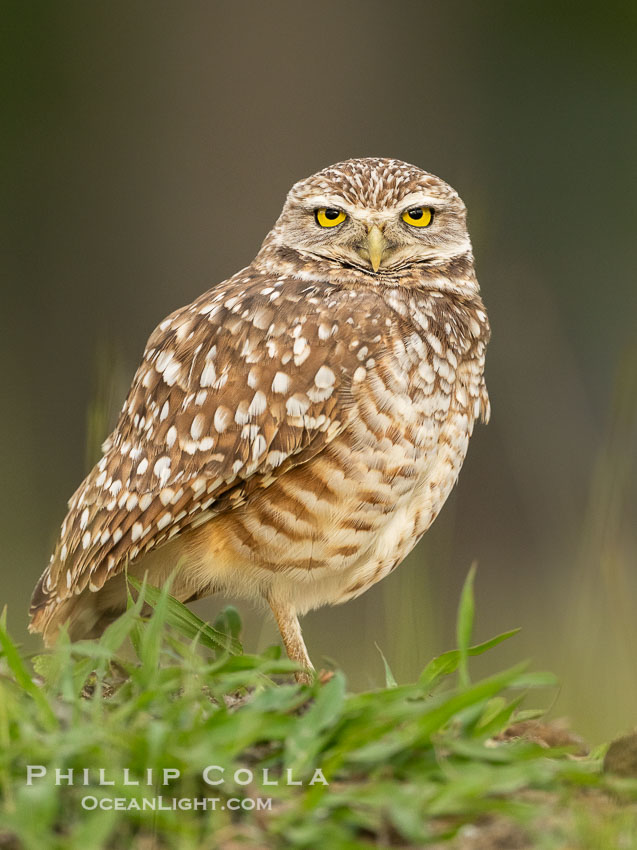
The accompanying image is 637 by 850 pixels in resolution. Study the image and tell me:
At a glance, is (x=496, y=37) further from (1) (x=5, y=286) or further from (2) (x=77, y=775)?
(2) (x=77, y=775)

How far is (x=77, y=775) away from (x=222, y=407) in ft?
4.46

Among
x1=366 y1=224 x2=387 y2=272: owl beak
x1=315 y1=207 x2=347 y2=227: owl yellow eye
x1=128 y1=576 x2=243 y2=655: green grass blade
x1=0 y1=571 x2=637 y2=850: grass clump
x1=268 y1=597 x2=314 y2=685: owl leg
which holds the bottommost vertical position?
x1=268 y1=597 x2=314 y2=685: owl leg

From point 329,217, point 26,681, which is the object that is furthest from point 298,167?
point 26,681

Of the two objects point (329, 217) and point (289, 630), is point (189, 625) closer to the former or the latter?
point (289, 630)

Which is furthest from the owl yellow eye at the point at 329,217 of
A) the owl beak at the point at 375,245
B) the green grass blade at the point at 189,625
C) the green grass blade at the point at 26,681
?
the green grass blade at the point at 26,681

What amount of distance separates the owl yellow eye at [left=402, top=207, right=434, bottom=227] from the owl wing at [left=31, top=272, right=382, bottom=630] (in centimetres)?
40

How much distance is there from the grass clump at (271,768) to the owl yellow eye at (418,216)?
5.21 ft

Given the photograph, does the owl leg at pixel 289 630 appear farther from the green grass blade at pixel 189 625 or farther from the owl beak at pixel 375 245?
the owl beak at pixel 375 245

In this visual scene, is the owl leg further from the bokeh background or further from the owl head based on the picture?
the bokeh background

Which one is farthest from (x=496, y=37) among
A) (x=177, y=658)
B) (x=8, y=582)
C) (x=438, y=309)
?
(x=177, y=658)

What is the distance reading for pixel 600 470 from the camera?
3.33m

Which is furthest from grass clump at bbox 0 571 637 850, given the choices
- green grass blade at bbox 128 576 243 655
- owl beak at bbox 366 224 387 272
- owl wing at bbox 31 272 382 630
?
owl beak at bbox 366 224 387 272

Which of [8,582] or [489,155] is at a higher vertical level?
[489,155]

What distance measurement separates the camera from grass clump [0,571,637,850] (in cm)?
199
